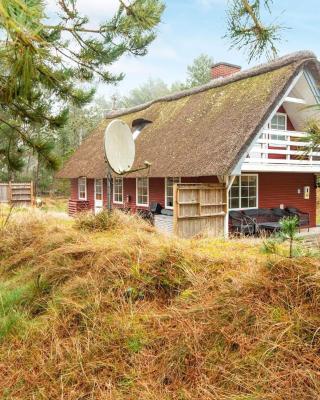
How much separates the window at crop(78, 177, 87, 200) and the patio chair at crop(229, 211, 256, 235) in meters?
9.83

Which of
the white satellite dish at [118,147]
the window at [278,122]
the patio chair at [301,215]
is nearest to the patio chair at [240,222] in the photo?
the patio chair at [301,215]

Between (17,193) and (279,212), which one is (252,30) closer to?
(279,212)

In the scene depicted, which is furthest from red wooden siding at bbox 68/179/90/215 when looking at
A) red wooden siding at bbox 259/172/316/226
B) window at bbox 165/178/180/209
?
red wooden siding at bbox 259/172/316/226

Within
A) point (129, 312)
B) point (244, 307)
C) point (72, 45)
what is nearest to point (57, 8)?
point (72, 45)

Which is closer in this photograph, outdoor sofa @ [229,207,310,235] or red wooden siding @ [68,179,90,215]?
outdoor sofa @ [229,207,310,235]

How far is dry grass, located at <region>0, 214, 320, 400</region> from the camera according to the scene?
2.69m

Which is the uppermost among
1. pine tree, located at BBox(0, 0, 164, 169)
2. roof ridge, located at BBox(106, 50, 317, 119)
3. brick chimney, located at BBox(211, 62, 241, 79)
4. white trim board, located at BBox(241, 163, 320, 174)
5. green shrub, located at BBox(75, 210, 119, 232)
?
brick chimney, located at BBox(211, 62, 241, 79)

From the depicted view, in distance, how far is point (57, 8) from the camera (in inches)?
208

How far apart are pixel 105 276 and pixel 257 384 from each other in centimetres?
227

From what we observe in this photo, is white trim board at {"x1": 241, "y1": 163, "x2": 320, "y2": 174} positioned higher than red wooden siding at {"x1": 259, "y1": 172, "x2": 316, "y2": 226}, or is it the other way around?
white trim board at {"x1": 241, "y1": 163, "x2": 320, "y2": 174}

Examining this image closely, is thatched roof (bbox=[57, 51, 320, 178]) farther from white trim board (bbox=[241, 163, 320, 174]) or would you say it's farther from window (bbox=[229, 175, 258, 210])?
window (bbox=[229, 175, 258, 210])

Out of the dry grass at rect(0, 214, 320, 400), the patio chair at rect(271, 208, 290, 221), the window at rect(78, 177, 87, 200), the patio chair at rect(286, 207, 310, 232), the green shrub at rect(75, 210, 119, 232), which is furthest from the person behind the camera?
the window at rect(78, 177, 87, 200)

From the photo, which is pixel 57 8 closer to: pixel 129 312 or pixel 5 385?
pixel 129 312

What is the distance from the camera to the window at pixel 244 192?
503 inches
